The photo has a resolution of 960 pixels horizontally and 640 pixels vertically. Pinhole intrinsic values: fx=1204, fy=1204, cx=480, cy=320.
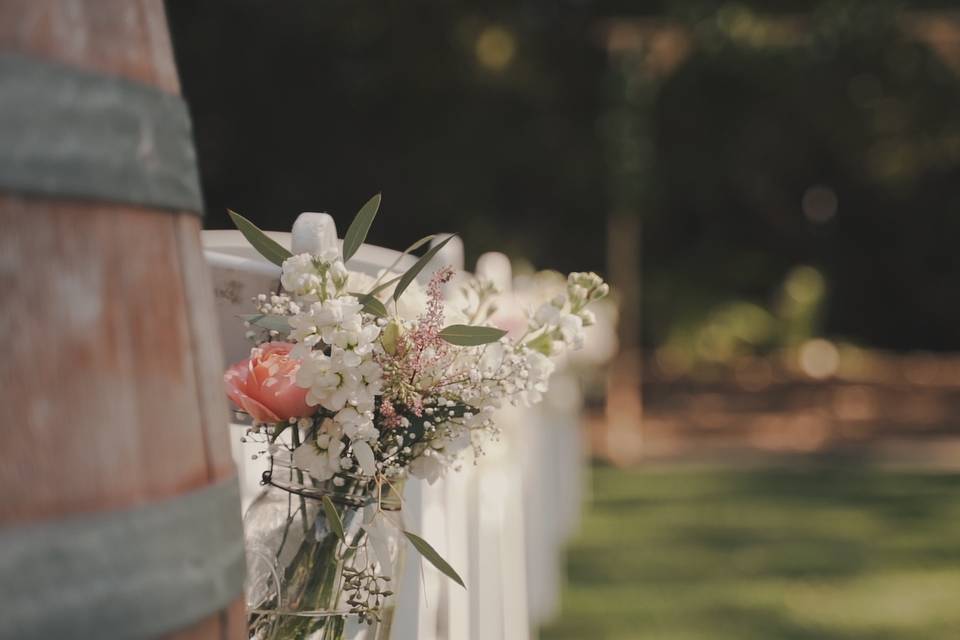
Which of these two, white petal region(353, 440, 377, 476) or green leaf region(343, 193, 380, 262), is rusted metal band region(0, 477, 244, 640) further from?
green leaf region(343, 193, 380, 262)

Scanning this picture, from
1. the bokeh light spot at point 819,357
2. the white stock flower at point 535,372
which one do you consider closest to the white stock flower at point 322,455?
the white stock flower at point 535,372

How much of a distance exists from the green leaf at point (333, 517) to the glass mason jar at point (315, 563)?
1.9 inches

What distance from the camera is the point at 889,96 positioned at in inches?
514

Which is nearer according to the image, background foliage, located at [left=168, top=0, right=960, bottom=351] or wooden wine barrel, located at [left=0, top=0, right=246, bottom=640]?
wooden wine barrel, located at [left=0, top=0, right=246, bottom=640]

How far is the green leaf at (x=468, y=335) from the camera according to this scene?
56.9 inches

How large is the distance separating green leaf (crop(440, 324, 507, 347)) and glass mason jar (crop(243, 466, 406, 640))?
199 millimetres

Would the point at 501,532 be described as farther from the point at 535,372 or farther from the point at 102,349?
the point at 102,349

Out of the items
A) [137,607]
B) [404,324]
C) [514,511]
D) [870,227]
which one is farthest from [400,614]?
[870,227]

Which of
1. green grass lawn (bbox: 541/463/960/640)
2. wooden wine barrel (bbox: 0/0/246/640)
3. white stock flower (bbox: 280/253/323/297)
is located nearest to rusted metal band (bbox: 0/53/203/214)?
wooden wine barrel (bbox: 0/0/246/640)

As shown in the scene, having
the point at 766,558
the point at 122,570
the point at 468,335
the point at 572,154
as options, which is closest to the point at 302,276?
the point at 468,335

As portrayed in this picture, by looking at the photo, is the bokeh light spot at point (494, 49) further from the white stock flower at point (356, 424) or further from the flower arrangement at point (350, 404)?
the white stock flower at point (356, 424)

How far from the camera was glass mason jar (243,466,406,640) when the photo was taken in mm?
1486

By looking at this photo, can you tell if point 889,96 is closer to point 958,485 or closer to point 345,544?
point 958,485

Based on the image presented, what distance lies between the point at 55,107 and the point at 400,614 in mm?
1171
